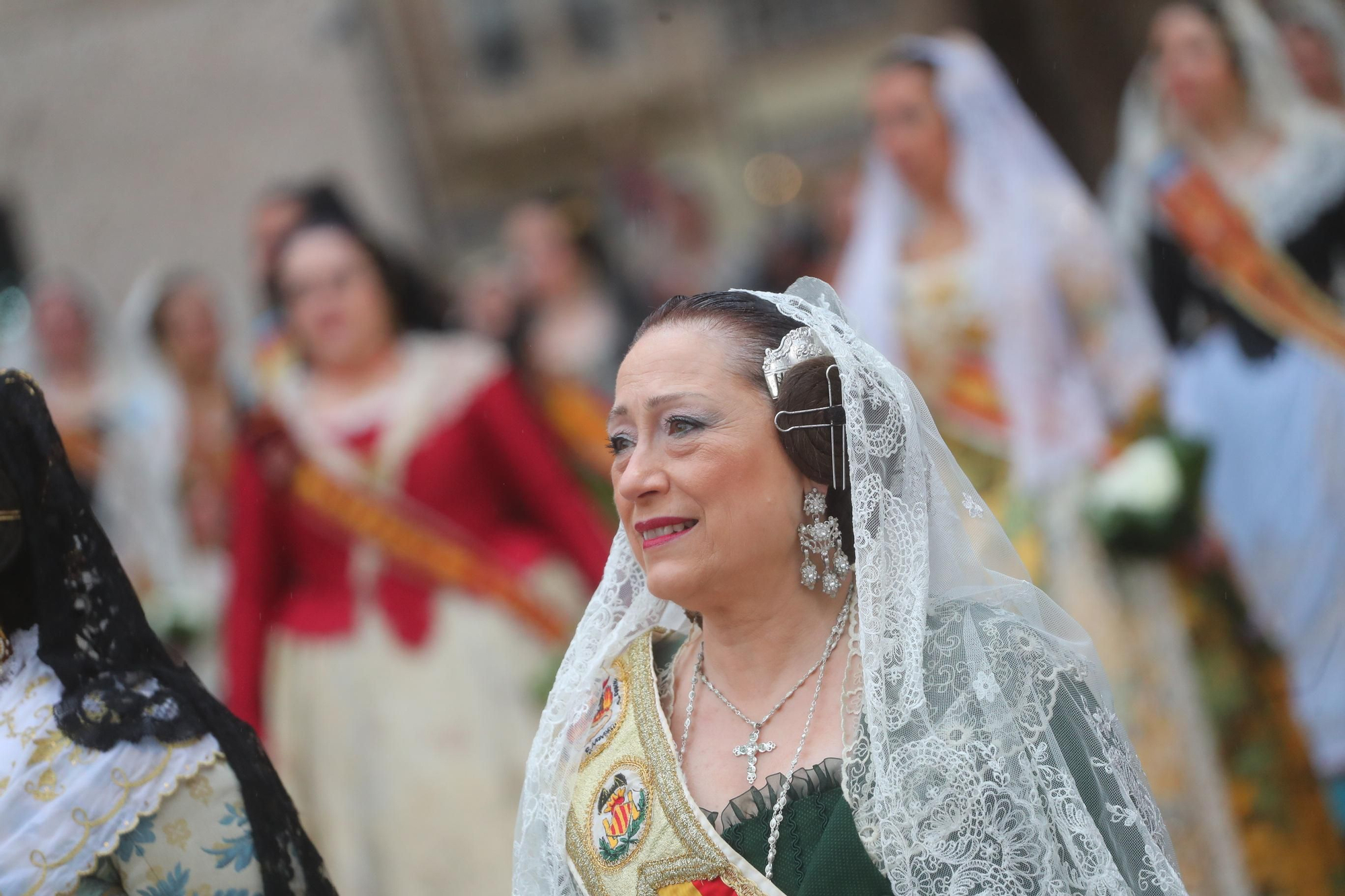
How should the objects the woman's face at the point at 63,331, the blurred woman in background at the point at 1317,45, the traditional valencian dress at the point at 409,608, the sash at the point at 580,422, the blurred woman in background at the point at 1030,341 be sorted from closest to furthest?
the blurred woman in background at the point at 1030,341, the traditional valencian dress at the point at 409,608, the blurred woman in background at the point at 1317,45, the sash at the point at 580,422, the woman's face at the point at 63,331

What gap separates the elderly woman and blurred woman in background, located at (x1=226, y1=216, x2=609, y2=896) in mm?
2468

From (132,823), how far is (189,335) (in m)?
5.85

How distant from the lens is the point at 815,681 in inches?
96.1

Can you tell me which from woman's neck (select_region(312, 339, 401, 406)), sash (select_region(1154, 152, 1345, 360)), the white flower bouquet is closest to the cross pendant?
the white flower bouquet

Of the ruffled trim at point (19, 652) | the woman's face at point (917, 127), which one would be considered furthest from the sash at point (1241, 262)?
the ruffled trim at point (19, 652)

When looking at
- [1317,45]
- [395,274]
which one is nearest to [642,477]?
[395,274]

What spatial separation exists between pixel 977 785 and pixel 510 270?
6.55 m

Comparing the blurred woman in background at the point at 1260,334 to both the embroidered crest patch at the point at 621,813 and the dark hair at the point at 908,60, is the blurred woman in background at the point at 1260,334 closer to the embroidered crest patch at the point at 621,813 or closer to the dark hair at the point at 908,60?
the dark hair at the point at 908,60

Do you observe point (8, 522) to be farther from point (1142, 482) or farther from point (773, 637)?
point (1142, 482)

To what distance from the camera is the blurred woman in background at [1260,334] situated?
5.21 meters

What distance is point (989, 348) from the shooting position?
17.3 ft

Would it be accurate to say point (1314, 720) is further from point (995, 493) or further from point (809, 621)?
point (809, 621)

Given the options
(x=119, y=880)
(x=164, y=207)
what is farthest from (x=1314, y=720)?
(x=164, y=207)

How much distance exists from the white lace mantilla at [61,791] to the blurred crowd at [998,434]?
246 cm
